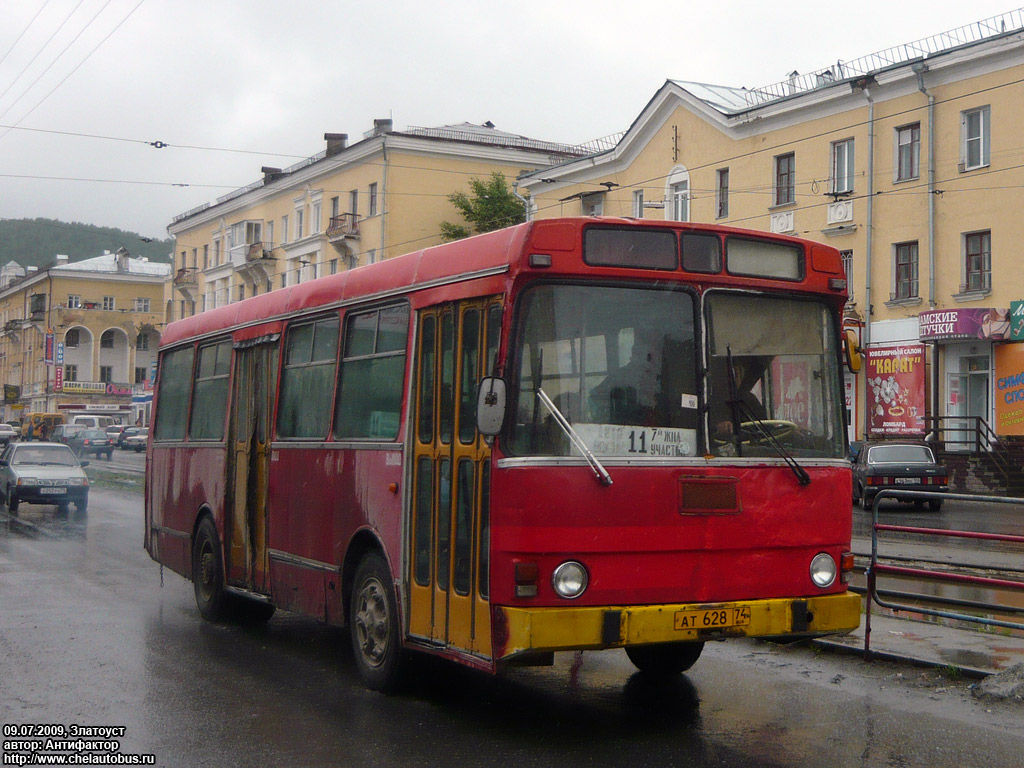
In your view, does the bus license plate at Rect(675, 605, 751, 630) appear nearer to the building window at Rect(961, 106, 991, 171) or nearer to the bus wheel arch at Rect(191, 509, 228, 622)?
the bus wheel arch at Rect(191, 509, 228, 622)

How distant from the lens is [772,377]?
7000mm

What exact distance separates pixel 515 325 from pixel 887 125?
98.2ft

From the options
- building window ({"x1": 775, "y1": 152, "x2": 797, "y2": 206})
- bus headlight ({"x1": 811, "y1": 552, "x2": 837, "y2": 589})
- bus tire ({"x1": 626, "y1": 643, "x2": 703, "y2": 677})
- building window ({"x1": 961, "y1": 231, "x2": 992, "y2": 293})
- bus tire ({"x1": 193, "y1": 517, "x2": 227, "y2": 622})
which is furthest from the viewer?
building window ({"x1": 775, "y1": 152, "x2": 797, "y2": 206})

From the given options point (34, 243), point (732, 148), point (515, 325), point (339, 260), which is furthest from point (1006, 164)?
point (34, 243)

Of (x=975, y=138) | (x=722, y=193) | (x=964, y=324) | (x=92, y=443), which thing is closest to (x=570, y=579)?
(x=964, y=324)

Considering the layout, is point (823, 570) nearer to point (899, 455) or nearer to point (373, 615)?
point (373, 615)

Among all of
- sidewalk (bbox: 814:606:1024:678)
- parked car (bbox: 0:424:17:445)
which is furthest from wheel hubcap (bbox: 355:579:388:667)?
parked car (bbox: 0:424:17:445)

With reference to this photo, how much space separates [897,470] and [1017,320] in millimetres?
6770

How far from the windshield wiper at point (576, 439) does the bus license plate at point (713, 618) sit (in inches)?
32.4

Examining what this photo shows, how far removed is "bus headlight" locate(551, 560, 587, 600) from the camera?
6344 millimetres

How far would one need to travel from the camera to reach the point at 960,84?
32.2 m

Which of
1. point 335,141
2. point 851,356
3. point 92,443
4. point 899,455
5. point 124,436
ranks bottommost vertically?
point 92,443

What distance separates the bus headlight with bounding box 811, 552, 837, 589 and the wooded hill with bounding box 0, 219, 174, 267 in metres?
120

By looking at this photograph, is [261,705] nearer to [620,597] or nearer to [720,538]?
[620,597]
